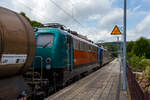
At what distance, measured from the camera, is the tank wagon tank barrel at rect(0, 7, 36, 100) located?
181 inches

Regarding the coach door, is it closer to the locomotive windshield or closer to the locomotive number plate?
the locomotive windshield

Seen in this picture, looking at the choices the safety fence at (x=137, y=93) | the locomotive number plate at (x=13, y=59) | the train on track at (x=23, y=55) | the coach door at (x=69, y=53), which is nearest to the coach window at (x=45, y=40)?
the train on track at (x=23, y=55)

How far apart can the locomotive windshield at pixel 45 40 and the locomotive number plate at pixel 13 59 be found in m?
3.51

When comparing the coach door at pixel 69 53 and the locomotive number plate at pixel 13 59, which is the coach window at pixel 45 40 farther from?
the locomotive number plate at pixel 13 59

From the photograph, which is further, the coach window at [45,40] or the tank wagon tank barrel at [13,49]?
the coach window at [45,40]

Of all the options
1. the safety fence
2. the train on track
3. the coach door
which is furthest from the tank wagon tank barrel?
the coach door

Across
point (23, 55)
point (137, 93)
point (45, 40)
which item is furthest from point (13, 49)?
point (45, 40)

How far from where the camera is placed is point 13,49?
4.83 metres

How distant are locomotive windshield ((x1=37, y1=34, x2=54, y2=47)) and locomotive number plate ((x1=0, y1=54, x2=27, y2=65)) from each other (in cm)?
351

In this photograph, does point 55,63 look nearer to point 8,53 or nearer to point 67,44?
point 67,44

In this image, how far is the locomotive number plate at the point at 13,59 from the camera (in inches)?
179

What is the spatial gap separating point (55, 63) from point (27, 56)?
3.32 meters

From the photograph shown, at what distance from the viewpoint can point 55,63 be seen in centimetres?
875

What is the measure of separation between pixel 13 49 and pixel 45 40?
4.25 metres
